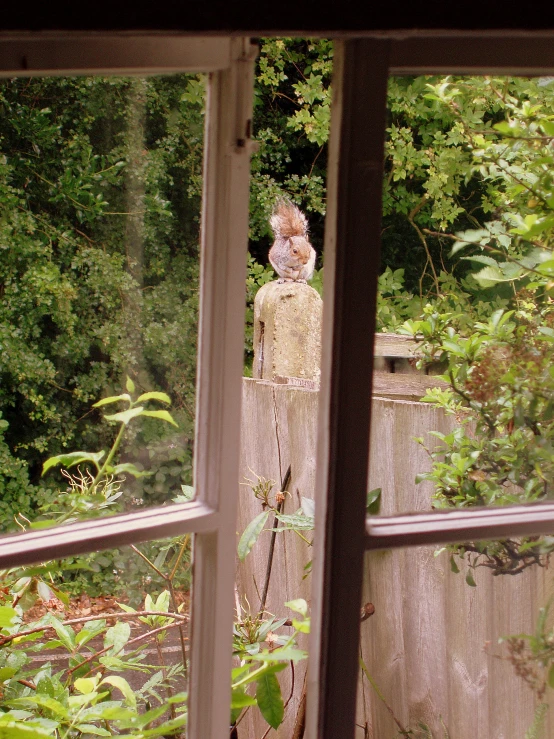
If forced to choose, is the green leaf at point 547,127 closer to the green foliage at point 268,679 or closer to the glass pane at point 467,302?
the glass pane at point 467,302

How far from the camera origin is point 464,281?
86 centimetres

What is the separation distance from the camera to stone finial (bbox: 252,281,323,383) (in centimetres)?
314

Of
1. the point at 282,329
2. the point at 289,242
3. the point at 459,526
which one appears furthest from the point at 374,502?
the point at 289,242

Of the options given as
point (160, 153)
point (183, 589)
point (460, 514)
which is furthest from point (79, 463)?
point (460, 514)

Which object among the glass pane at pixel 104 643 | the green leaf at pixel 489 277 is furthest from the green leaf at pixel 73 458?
the green leaf at pixel 489 277

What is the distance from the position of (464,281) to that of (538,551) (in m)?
0.37

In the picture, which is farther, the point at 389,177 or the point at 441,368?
the point at 441,368

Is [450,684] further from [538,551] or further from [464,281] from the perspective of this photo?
[464,281]

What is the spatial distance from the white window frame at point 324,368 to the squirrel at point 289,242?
2.73 meters

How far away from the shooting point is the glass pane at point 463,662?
93 centimetres

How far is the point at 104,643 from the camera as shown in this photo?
3.29 feet

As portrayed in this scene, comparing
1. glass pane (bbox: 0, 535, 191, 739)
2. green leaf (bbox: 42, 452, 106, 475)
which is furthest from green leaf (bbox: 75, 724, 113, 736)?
green leaf (bbox: 42, 452, 106, 475)

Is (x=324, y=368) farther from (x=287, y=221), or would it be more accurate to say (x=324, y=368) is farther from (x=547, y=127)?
(x=287, y=221)

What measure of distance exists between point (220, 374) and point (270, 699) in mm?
559
